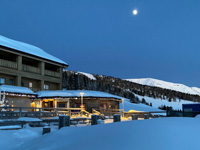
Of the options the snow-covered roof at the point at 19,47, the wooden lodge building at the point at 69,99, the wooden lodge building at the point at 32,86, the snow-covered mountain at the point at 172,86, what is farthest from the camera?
the snow-covered mountain at the point at 172,86

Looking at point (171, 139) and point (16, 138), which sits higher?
point (171, 139)

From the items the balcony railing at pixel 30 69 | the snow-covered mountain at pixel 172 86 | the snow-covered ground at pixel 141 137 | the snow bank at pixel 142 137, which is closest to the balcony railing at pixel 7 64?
the balcony railing at pixel 30 69

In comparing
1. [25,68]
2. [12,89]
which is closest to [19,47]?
[25,68]

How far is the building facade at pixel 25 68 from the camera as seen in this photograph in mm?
28234

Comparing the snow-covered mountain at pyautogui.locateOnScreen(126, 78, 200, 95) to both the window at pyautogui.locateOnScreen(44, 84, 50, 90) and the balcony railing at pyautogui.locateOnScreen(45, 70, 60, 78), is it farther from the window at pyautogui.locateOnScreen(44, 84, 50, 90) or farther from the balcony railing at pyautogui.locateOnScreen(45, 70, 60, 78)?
the window at pyautogui.locateOnScreen(44, 84, 50, 90)

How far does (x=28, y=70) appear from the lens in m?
31.0

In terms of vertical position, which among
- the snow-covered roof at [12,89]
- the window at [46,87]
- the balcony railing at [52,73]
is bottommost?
the snow-covered roof at [12,89]

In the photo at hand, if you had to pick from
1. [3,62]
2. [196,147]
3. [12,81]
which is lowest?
[196,147]

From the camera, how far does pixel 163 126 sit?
559 centimetres

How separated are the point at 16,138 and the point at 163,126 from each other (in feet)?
24.4

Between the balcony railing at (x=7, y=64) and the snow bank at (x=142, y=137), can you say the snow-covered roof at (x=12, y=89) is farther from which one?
the snow bank at (x=142, y=137)

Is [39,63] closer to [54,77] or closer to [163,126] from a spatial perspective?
[54,77]

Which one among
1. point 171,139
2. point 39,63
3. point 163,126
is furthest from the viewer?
point 39,63

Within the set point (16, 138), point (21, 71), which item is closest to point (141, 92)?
point (21, 71)
